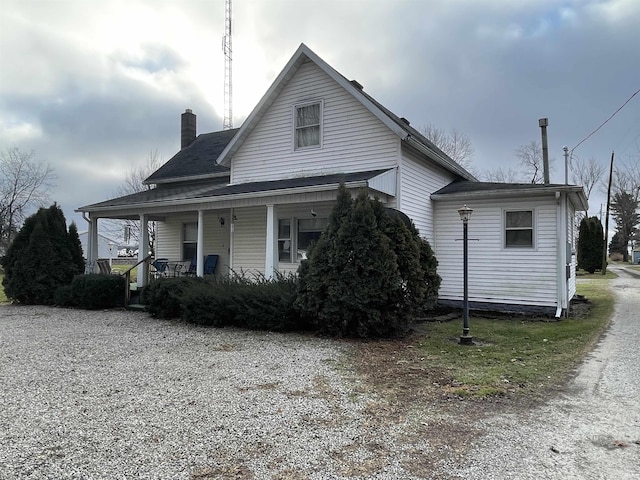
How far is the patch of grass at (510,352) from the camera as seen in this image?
17.4 feet

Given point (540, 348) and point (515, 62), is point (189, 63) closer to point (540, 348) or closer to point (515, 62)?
point (515, 62)

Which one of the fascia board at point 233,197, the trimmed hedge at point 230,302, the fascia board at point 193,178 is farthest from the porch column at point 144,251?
the fascia board at point 193,178

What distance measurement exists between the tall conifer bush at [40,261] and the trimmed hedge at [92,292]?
1.85 feet

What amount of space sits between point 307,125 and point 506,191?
18.3 feet

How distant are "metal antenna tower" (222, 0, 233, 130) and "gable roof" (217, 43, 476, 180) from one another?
1447cm

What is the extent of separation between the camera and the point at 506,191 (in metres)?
10.8

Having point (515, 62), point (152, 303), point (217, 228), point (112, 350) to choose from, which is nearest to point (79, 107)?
point (217, 228)

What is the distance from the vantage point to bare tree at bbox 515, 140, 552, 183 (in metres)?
36.3

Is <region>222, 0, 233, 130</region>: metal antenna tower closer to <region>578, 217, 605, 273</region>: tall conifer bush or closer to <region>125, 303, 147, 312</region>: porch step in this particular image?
<region>125, 303, 147, 312</region>: porch step

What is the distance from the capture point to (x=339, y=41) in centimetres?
1498

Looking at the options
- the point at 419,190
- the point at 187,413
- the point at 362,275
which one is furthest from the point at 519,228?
the point at 187,413

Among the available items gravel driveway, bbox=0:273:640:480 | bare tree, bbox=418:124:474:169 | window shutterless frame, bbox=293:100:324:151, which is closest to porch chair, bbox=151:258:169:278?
window shutterless frame, bbox=293:100:324:151

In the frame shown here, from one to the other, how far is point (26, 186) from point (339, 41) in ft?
109

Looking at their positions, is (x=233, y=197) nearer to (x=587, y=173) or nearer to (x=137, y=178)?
(x=137, y=178)
